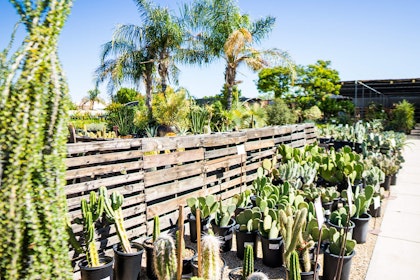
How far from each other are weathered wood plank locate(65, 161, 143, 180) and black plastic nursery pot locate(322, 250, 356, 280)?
2.15 m

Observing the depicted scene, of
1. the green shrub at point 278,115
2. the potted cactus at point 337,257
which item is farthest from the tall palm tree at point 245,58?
the potted cactus at point 337,257

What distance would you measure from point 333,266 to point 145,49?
14.9 meters

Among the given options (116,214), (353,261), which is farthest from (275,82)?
(116,214)

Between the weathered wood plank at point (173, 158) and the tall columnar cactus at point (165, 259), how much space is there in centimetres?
143

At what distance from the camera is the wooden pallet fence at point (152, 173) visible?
3117mm

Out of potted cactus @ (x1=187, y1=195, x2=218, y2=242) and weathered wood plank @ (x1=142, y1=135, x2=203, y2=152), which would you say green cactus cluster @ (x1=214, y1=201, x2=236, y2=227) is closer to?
potted cactus @ (x1=187, y1=195, x2=218, y2=242)

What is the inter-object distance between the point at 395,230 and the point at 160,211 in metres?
3.09

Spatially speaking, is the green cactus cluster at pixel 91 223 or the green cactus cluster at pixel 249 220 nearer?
the green cactus cluster at pixel 91 223

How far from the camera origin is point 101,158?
3229mm

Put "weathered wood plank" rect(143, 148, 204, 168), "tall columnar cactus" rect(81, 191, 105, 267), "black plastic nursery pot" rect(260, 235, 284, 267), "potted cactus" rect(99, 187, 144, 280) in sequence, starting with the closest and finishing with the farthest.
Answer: "tall columnar cactus" rect(81, 191, 105, 267) → "potted cactus" rect(99, 187, 144, 280) → "black plastic nursery pot" rect(260, 235, 284, 267) → "weathered wood plank" rect(143, 148, 204, 168)

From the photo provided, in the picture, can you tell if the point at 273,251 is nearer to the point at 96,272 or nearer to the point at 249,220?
the point at 249,220

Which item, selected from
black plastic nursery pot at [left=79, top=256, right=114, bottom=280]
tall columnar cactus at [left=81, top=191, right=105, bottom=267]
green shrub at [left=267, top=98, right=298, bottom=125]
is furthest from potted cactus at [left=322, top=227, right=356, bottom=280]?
green shrub at [left=267, top=98, right=298, bottom=125]

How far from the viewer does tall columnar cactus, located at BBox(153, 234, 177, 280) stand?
240cm

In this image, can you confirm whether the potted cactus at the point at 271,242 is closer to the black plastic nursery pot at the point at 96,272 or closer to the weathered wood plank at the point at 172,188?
the weathered wood plank at the point at 172,188
